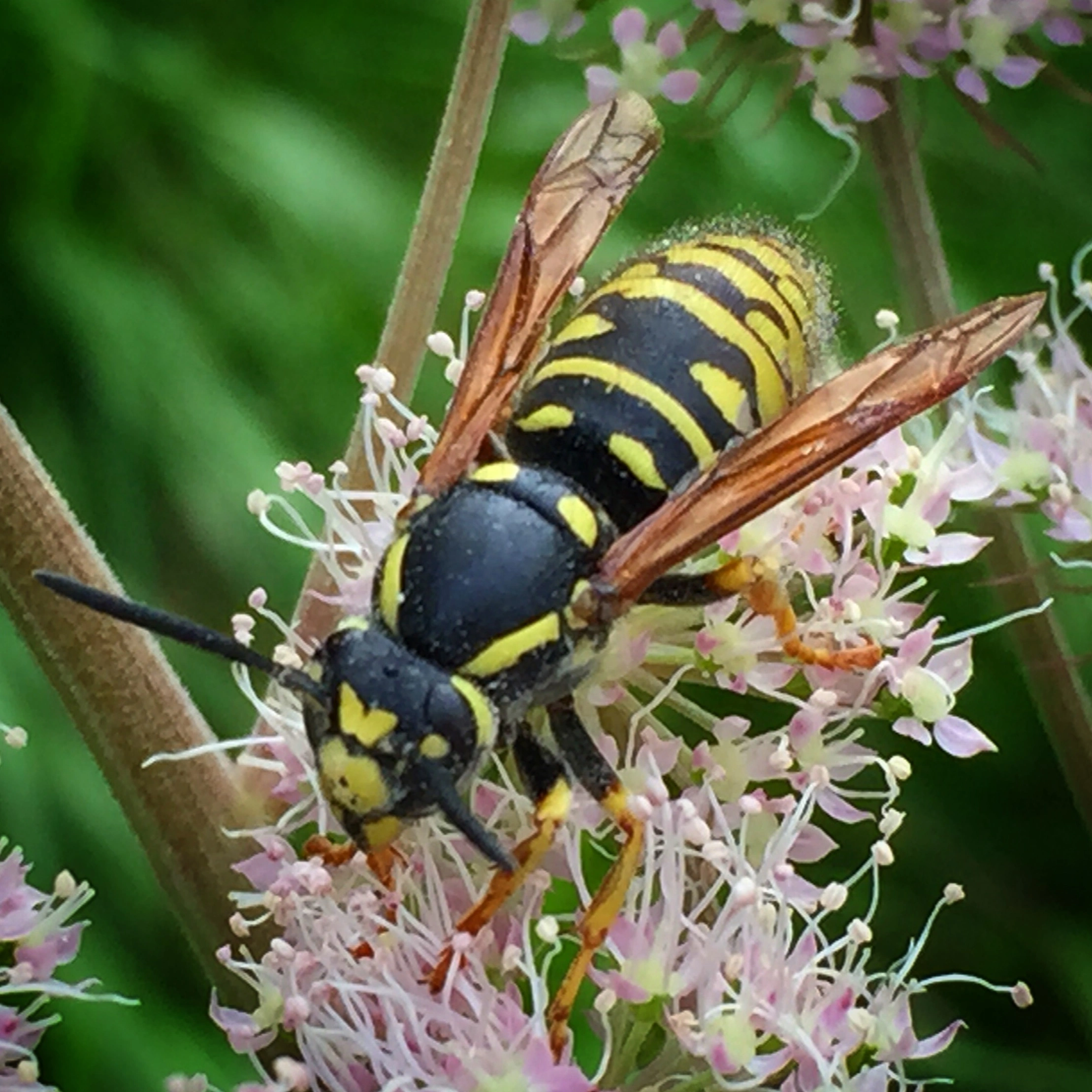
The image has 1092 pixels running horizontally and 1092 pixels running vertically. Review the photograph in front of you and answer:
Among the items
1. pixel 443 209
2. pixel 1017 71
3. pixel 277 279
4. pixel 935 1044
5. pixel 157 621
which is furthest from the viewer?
pixel 277 279

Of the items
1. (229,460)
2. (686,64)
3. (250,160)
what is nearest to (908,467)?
(686,64)

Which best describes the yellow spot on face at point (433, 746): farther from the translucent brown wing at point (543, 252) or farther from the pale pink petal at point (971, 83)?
the pale pink petal at point (971, 83)

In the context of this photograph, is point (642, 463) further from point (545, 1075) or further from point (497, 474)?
point (545, 1075)

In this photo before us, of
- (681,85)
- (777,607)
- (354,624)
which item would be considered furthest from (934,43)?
(354,624)

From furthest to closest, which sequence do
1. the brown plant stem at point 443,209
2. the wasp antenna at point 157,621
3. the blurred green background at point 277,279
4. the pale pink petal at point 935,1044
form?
the blurred green background at point 277,279
the brown plant stem at point 443,209
the pale pink petal at point 935,1044
the wasp antenna at point 157,621

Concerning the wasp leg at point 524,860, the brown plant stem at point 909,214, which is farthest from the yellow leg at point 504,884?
the brown plant stem at point 909,214

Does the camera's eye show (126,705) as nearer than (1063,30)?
Yes
